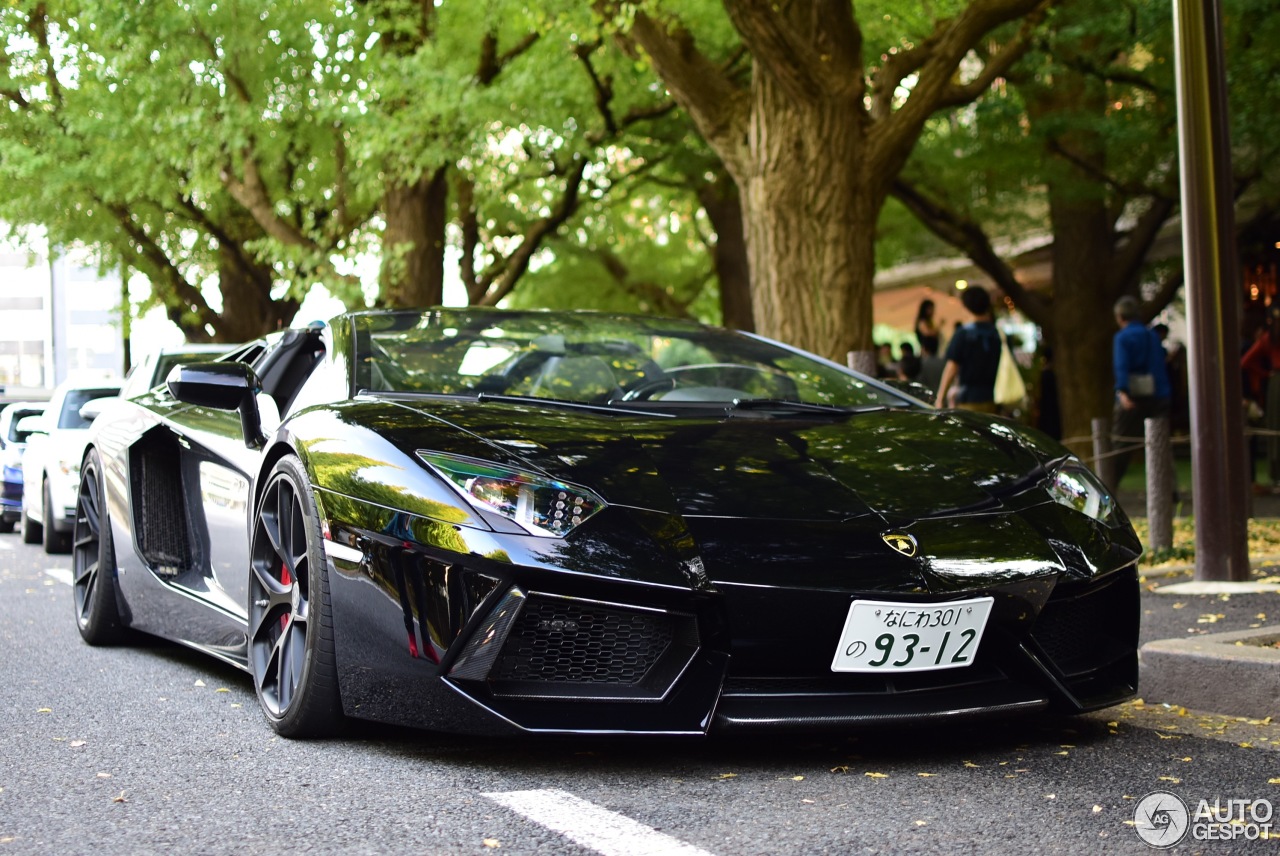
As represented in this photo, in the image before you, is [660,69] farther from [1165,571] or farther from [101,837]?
[101,837]

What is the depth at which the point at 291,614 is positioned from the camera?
4027mm

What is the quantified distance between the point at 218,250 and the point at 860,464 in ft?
74.6

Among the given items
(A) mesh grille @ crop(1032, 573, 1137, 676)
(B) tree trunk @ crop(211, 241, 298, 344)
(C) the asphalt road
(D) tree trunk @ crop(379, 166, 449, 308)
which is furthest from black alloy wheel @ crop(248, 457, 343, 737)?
(B) tree trunk @ crop(211, 241, 298, 344)

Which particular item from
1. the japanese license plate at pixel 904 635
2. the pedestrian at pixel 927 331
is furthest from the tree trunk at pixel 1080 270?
the japanese license plate at pixel 904 635

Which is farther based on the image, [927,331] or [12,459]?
[12,459]

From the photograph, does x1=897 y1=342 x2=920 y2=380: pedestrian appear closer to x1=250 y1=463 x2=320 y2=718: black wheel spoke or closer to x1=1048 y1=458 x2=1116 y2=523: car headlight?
x1=1048 y1=458 x2=1116 y2=523: car headlight

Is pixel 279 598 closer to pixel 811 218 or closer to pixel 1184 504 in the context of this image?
pixel 811 218

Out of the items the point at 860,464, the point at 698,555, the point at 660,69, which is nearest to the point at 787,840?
the point at 698,555

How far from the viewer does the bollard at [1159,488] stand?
8.52 meters

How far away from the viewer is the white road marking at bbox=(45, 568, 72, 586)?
8.80m

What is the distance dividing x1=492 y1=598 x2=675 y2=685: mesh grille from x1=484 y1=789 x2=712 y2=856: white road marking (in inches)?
10.2

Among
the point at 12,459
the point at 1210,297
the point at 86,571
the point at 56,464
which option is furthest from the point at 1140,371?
the point at 12,459

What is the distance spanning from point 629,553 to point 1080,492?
1.37 m

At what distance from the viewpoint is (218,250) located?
82.9 feet
